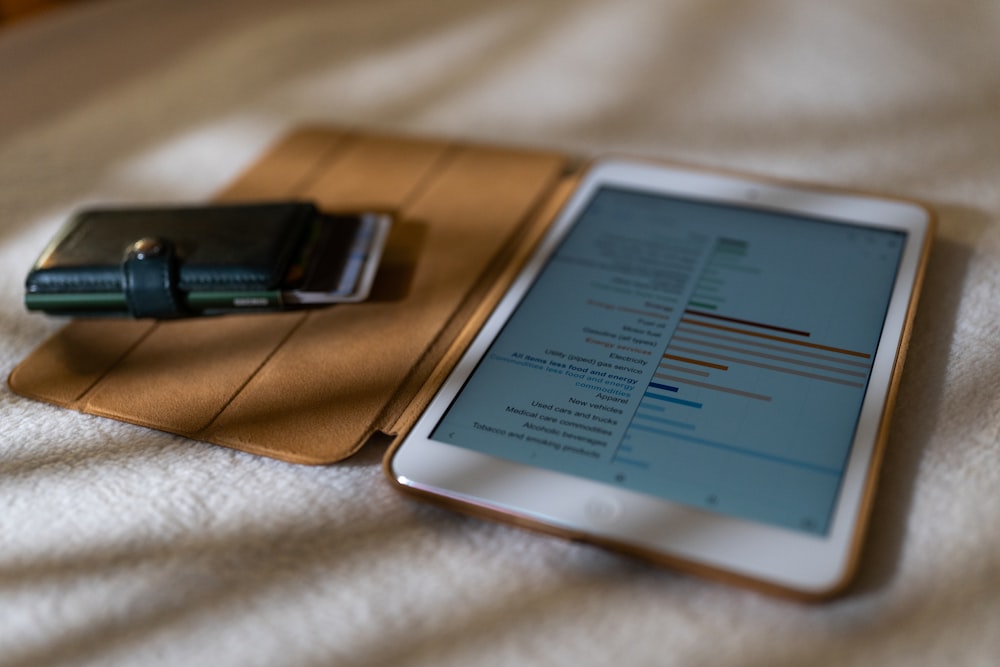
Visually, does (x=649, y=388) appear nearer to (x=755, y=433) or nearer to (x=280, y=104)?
(x=755, y=433)

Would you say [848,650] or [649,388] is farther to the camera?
[649,388]

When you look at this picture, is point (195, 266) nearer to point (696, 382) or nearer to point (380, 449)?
point (380, 449)

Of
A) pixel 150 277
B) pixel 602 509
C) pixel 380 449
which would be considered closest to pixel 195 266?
pixel 150 277

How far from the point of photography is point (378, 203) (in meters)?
0.69

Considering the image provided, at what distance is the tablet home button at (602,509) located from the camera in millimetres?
433

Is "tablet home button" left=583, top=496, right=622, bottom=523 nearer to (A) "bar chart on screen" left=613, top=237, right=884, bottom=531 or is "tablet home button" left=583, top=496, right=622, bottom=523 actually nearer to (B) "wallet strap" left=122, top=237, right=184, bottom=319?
(A) "bar chart on screen" left=613, top=237, right=884, bottom=531

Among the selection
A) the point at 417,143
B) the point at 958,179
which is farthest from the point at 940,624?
the point at 417,143

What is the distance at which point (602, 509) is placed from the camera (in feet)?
1.43

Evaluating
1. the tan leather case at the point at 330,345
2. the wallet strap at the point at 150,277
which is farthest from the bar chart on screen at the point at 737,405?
the wallet strap at the point at 150,277

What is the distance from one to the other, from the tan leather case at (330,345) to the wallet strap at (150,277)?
24 millimetres

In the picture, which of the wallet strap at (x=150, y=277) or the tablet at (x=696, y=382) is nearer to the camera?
the tablet at (x=696, y=382)

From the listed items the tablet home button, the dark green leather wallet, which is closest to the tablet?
the tablet home button

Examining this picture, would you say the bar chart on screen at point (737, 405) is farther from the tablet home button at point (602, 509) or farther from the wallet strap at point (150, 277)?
the wallet strap at point (150, 277)

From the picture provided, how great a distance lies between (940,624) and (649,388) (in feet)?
0.60
